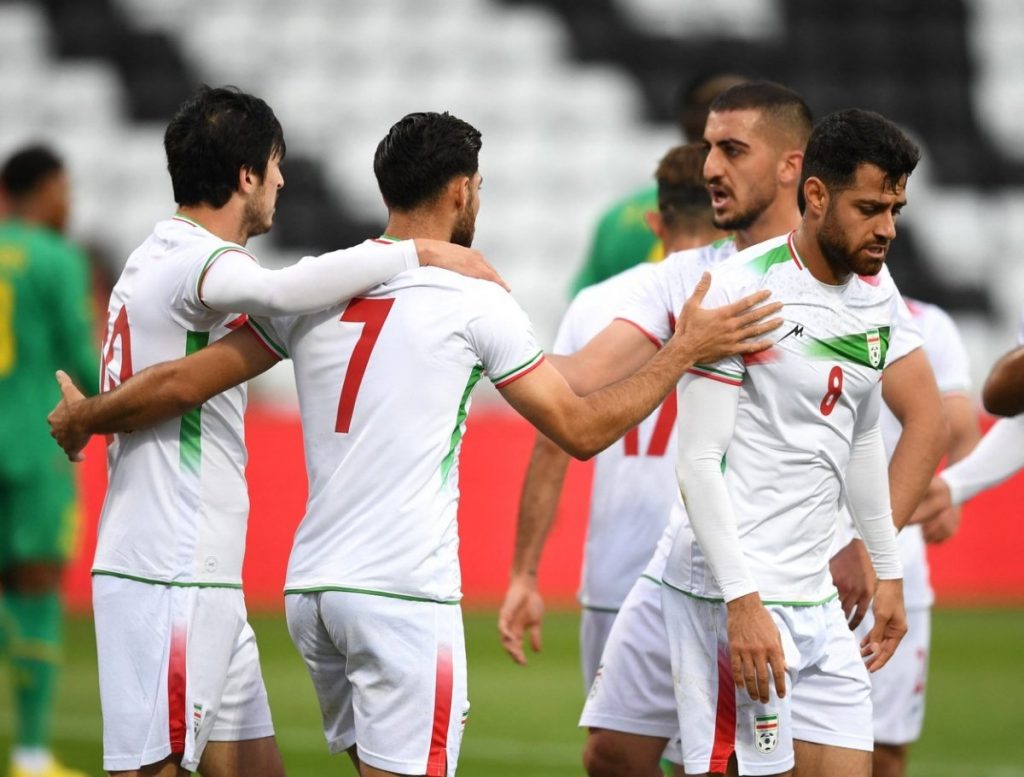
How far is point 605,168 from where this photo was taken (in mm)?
14797

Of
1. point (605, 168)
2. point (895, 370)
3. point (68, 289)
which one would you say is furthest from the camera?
point (605, 168)

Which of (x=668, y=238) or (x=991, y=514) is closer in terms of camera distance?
(x=668, y=238)

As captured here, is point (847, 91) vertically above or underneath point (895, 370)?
above

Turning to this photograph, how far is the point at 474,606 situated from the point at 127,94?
20.6 ft

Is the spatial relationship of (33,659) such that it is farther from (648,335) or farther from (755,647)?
(755,647)

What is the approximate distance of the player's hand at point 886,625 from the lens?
389cm

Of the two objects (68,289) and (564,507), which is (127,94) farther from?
(68,289)

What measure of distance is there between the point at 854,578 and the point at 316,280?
157 cm

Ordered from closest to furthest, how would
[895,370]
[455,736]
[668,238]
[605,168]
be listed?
[455,736] < [895,370] < [668,238] < [605,168]

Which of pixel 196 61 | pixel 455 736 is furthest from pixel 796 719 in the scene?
pixel 196 61

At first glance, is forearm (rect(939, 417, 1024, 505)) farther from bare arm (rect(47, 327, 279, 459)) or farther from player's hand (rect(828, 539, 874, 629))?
bare arm (rect(47, 327, 279, 459))

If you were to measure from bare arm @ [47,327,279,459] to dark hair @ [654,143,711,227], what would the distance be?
65.1 inches

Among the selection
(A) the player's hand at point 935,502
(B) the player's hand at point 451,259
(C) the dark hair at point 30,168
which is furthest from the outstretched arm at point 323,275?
(C) the dark hair at point 30,168

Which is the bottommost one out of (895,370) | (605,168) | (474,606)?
(474,606)
